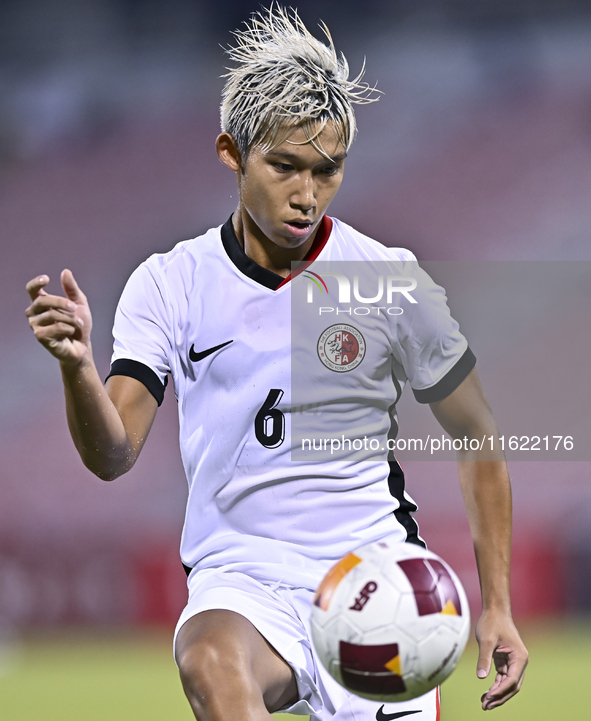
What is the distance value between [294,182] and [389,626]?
1147 mm

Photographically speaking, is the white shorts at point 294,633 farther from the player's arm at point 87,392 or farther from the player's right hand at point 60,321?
the player's right hand at point 60,321

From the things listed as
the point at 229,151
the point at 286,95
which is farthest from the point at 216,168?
the point at 286,95

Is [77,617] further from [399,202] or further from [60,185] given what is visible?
[399,202]

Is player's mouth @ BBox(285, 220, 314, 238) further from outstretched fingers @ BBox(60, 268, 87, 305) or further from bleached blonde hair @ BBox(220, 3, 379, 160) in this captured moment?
outstretched fingers @ BBox(60, 268, 87, 305)

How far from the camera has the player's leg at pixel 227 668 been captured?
1.96 m

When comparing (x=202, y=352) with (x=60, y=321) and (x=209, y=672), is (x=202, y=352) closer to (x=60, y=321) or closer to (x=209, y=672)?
(x=60, y=321)

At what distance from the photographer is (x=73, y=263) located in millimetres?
7320

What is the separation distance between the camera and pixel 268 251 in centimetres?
269

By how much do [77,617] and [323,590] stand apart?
15.3 feet

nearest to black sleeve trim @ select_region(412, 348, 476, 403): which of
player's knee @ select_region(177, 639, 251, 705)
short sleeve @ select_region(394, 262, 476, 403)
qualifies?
short sleeve @ select_region(394, 262, 476, 403)

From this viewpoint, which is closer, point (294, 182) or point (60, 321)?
point (60, 321)

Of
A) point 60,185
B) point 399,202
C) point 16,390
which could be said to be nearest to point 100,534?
point 16,390

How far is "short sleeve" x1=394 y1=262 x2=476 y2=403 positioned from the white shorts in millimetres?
703

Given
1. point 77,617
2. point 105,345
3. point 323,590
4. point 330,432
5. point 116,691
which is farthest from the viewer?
point 105,345
